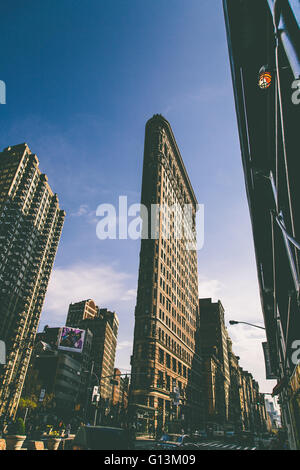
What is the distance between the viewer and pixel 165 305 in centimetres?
5753

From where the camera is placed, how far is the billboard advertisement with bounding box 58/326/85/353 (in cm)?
6384

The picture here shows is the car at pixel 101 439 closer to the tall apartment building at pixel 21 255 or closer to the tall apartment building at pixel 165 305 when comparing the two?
the tall apartment building at pixel 165 305

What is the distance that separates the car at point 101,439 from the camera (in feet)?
30.0

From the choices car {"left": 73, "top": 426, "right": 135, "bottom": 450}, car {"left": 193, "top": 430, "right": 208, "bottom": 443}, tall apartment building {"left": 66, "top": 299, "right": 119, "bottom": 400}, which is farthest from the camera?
tall apartment building {"left": 66, "top": 299, "right": 119, "bottom": 400}

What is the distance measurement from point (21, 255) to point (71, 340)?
39610 millimetres

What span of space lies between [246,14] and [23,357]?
101 m

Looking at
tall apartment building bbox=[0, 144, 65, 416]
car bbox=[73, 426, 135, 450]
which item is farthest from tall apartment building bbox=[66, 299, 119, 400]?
car bbox=[73, 426, 135, 450]

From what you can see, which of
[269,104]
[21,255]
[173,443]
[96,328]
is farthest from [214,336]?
[269,104]

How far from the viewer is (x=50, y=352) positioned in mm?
95625

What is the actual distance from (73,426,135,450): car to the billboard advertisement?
191 feet

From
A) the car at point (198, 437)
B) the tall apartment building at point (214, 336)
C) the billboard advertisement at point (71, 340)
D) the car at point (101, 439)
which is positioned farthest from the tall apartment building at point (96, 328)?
the car at point (101, 439)

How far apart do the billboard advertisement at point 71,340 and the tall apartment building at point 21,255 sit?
16.4 meters

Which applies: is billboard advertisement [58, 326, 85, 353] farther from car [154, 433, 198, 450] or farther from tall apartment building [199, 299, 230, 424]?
tall apartment building [199, 299, 230, 424]

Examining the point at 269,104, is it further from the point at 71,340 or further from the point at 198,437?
the point at 71,340
